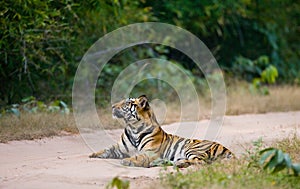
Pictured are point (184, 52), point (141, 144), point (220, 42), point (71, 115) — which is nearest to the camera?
point (141, 144)

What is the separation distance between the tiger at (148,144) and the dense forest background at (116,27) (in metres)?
3.83

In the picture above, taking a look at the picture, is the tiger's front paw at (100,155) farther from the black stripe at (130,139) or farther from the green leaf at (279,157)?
the green leaf at (279,157)

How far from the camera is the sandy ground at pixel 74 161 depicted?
649cm

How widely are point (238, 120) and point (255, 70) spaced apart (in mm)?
5933

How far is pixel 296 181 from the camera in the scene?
6.02 m

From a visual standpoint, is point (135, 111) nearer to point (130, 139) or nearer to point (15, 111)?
point (130, 139)

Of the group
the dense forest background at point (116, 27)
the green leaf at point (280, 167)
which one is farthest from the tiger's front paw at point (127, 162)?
the dense forest background at point (116, 27)

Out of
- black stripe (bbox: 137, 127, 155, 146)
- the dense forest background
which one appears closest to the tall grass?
the dense forest background

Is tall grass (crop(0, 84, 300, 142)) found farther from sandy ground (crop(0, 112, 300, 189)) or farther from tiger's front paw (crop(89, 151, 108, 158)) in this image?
tiger's front paw (crop(89, 151, 108, 158))

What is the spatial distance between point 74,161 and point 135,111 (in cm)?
101

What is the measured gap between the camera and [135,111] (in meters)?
7.86

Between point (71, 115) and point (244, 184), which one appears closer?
point (244, 184)

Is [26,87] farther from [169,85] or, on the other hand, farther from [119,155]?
[119,155]

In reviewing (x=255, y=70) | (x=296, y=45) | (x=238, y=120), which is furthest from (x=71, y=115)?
(x=296, y=45)
